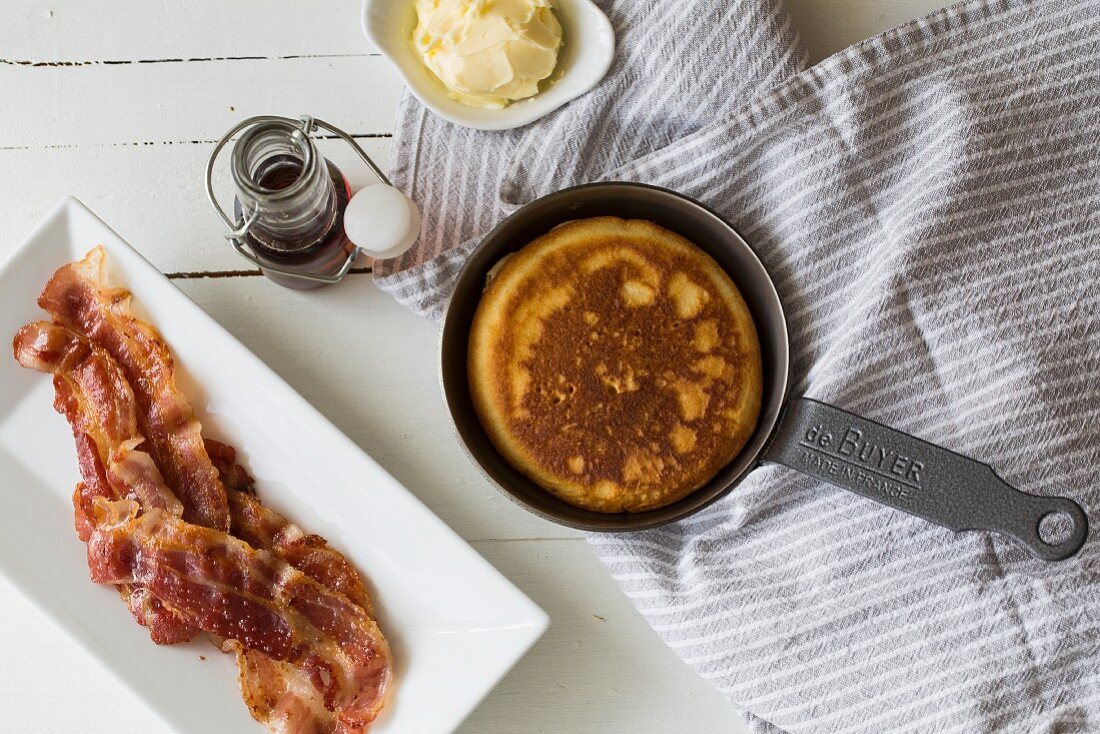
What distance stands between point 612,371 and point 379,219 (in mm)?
413

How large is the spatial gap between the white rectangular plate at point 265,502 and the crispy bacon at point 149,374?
3cm

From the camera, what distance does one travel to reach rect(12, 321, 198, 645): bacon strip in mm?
1346

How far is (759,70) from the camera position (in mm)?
1319

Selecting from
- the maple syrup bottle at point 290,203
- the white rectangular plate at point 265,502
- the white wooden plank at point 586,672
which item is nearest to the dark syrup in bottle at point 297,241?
the maple syrup bottle at point 290,203

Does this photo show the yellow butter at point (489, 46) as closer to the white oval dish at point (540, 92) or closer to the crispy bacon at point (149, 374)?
the white oval dish at point (540, 92)

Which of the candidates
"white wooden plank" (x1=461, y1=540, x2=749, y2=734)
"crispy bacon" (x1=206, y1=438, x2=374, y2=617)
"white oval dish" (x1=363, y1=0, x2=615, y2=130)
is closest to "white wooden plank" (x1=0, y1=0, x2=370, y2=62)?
"white oval dish" (x1=363, y1=0, x2=615, y2=130)

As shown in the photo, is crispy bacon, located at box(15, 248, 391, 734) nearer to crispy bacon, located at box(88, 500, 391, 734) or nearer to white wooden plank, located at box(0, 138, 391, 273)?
crispy bacon, located at box(88, 500, 391, 734)

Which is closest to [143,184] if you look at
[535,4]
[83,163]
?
[83,163]

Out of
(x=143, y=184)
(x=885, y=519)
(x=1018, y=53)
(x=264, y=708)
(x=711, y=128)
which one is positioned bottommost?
(x=264, y=708)

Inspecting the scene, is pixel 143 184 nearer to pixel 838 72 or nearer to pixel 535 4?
pixel 535 4

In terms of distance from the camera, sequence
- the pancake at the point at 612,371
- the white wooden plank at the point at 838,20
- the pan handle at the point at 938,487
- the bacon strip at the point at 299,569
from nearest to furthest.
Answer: the pan handle at the point at 938,487, the pancake at the point at 612,371, the bacon strip at the point at 299,569, the white wooden plank at the point at 838,20

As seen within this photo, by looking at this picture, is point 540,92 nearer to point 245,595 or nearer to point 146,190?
point 146,190

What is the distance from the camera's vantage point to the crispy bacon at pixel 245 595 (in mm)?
1316

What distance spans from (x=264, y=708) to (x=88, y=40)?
3.82 ft
